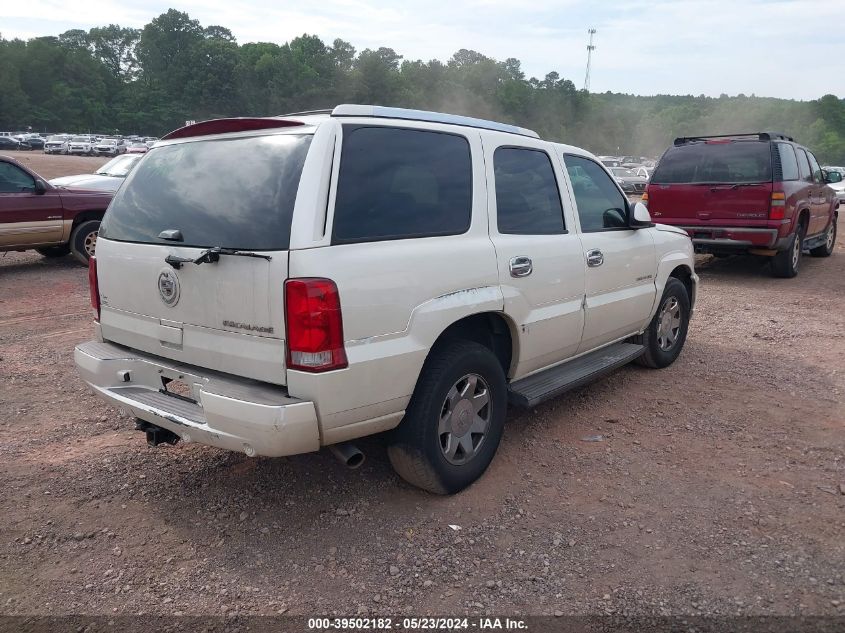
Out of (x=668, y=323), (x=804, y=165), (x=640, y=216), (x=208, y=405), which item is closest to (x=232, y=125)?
(x=208, y=405)

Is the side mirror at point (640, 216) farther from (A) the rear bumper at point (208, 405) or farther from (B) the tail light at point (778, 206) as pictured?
(B) the tail light at point (778, 206)

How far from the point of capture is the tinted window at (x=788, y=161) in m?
9.09

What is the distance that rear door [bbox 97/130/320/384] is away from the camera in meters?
2.85

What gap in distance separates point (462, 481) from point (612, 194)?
8.31 feet

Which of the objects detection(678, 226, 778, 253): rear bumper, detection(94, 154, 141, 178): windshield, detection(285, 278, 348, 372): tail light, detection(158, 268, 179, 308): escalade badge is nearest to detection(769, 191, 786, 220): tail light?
detection(678, 226, 778, 253): rear bumper

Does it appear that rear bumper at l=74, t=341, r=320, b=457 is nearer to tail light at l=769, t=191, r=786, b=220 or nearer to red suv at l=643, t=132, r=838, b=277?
red suv at l=643, t=132, r=838, b=277

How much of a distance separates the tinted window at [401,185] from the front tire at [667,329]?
8.27 feet

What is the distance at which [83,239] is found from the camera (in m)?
9.62

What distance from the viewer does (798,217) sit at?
959 centimetres

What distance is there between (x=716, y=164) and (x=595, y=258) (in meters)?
6.01

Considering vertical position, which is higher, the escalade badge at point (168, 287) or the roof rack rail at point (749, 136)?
the roof rack rail at point (749, 136)

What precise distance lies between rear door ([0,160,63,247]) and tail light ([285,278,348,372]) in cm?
785

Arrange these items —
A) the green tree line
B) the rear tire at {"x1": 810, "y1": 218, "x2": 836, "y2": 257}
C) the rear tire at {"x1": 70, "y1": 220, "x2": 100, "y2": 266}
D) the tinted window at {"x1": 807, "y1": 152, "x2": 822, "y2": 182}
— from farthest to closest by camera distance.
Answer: the green tree line
the rear tire at {"x1": 810, "y1": 218, "x2": 836, "y2": 257}
the tinted window at {"x1": 807, "y1": 152, "x2": 822, "y2": 182}
the rear tire at {"x1": 70, "y1": 220, "x2": 100, "y2": 266}

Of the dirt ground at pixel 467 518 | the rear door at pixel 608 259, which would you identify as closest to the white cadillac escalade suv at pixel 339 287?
the rear door at pixel 608 259
